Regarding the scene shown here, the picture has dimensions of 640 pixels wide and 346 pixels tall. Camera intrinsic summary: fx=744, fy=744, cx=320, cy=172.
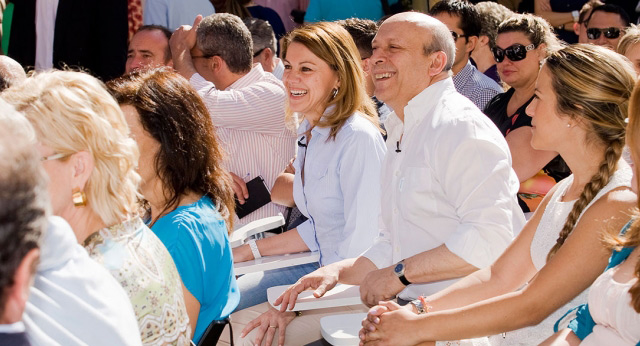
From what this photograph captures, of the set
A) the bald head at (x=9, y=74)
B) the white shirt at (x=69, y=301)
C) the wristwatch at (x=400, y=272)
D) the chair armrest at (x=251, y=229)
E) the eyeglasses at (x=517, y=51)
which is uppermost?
the white shirt at (x=69, y=301)

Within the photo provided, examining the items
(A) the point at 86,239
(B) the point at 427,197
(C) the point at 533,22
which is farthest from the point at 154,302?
(C) the point at 533,22

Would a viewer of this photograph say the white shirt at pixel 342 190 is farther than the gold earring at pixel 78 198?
Yes

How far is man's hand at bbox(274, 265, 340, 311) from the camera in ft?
8.68

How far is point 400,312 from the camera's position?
7.11 ft

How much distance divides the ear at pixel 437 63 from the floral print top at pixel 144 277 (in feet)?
4.55

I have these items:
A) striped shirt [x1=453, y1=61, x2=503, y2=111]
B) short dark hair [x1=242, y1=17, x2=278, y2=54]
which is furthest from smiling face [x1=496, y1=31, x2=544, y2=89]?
short dark hair [x1=242, y1=17, x2=278, y2=54]

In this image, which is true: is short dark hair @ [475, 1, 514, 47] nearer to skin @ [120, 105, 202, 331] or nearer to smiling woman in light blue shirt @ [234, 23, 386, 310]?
smiling woman in light blue shirt @ [234, 23, 386, 310]

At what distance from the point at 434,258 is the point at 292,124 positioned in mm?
1738

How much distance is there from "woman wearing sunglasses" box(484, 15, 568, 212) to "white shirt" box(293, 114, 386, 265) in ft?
2.49

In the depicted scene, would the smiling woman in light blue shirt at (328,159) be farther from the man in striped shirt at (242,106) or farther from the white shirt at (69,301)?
the white shirt at (69,301)

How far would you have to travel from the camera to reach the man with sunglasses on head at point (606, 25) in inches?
195

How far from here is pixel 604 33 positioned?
4.98m

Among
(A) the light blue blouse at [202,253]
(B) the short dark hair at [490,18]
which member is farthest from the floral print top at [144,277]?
(B) the short dark hair at [490,18]

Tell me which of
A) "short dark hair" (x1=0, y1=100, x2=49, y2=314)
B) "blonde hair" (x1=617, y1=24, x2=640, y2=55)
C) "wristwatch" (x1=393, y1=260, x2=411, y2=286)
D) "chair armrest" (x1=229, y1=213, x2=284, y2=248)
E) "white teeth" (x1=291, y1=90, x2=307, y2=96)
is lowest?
"chair armrest" (x1=229, y1=213, x2=284, y2=248)
